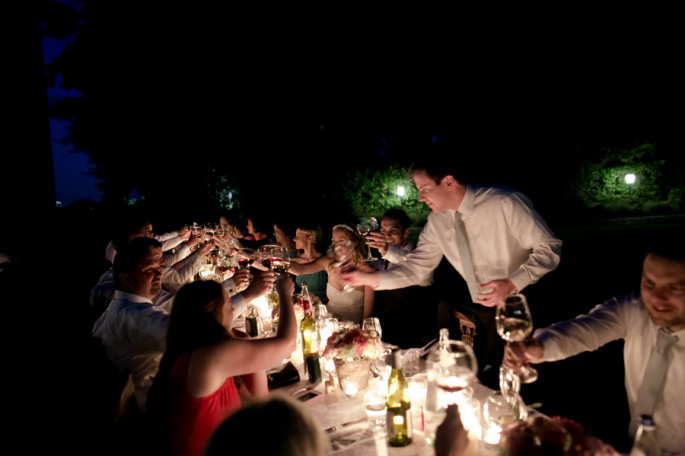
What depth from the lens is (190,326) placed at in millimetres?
1855

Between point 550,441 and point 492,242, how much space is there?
7.30 ft

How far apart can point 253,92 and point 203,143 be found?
3.42 meters

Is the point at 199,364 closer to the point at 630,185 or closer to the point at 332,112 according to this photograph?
the point at 630,185

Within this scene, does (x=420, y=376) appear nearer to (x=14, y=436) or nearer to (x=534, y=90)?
(x=14, y=436)

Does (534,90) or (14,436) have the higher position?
(534,90)

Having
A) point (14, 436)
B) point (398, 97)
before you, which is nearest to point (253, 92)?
point (398, 97)

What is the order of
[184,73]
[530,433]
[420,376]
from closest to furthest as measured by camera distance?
[530,433], [420,376], [184,73]

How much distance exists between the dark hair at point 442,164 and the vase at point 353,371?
1.54 meters

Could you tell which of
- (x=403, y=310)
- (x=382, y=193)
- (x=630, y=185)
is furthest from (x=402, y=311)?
(x=630, y=185)

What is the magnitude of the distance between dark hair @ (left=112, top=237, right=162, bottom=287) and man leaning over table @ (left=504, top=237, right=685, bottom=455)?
2287 millimetres

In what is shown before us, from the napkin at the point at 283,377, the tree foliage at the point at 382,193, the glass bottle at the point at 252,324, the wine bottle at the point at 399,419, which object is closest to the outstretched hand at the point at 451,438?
the wine bottle at the point at 399,419

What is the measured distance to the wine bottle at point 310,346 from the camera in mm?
2176

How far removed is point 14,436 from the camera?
7.63ft

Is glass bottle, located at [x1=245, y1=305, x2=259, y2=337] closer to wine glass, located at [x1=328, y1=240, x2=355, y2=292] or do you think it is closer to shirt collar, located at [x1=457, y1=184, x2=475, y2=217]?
wine glass, located at [x1=328, y1=240, x2=355, y2=292]
